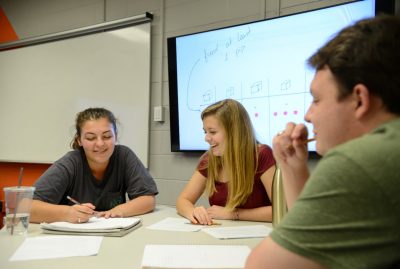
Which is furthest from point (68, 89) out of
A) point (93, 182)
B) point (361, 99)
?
point (361, 99)

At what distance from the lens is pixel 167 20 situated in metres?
2.67

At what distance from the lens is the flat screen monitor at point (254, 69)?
2021 mm

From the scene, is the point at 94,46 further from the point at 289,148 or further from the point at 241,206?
the point at 289,148

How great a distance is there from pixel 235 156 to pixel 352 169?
1.12 meters

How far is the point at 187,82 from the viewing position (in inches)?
98.8

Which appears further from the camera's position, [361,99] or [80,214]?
[80,214]

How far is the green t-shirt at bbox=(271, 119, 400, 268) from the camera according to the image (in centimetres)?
45

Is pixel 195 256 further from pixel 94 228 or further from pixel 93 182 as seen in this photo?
pixel 93 182

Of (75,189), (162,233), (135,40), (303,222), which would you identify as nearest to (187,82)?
(135,40)

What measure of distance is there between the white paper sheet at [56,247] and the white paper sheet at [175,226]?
241 mm

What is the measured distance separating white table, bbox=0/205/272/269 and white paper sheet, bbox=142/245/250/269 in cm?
4

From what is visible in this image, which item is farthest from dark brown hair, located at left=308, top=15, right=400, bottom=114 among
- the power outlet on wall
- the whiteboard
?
the whiteboard

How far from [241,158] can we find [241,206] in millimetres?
219

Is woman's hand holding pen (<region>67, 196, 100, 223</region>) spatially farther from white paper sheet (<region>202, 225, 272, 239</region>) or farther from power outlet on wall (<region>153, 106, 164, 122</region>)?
power outlet on wall (<region>153, 106, 164, 122</region>)
